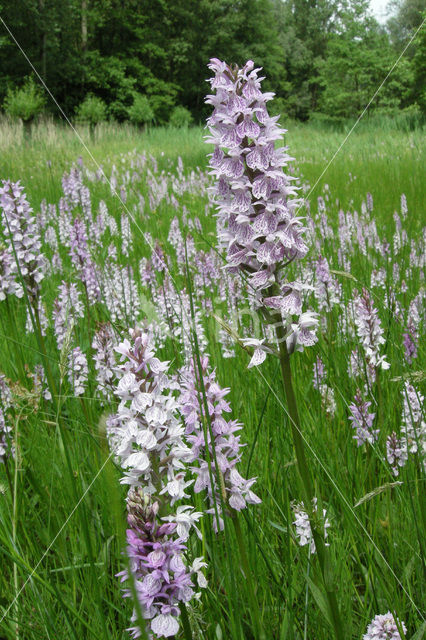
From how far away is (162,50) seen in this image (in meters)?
39.7

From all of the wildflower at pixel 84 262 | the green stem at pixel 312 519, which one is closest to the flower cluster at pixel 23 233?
the wildflower at pixel 84 262

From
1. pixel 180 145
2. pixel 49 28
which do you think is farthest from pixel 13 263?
pixel 49 28

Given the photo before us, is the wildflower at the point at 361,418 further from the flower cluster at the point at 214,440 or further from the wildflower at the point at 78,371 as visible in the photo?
the wildflower at the point at 78,371

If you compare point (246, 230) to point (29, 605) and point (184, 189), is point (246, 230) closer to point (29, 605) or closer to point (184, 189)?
point (29, 605)

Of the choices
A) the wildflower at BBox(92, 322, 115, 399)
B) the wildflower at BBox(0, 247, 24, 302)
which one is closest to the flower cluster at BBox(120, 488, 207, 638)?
the wildflower at BBox(92, 322, 115, 399)

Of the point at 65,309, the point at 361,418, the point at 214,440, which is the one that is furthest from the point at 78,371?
the point at 214,440

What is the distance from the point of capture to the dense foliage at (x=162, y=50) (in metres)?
34.7

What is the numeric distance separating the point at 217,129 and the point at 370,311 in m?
1.38

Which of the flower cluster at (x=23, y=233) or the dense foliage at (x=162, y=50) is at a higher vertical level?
the dense foliage at (x=162, y=50)

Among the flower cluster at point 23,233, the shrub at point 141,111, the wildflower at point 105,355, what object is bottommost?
the wildflower at point 105,355

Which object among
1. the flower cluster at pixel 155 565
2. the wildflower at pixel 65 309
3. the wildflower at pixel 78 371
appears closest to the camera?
the flower cluster at pixel 155 565

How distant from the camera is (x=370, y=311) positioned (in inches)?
95.3

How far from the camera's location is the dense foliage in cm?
3466

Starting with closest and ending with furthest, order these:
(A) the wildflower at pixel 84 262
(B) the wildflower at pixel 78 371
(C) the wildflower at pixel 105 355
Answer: (C) the wildflower at pixel 105 355 < (B) the wildflower at pixel 78 371 < (A) the wildflower at pixel 84 262
